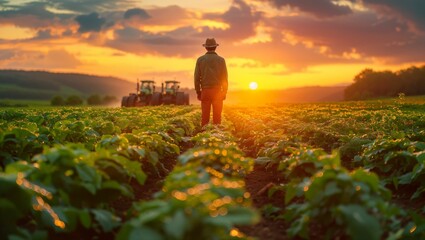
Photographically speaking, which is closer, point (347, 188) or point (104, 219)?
point (347, 188)

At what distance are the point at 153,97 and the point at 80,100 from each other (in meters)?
49.5

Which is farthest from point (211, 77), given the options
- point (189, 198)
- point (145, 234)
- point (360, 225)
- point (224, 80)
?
point (145, 234)

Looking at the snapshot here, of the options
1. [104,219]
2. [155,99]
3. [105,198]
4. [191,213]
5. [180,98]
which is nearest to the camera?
[191,213]

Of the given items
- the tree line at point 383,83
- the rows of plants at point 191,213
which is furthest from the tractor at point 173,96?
the tree line at point 383,83

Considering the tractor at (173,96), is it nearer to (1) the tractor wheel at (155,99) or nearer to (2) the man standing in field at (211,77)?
(1) the tractor wheel at (155,99)

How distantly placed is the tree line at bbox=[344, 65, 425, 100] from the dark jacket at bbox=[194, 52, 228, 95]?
83.3 meters

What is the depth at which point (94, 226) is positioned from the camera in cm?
466

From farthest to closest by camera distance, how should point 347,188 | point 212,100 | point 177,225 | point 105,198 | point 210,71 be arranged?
point 212,100 → point 210,71 → point 105,198 → point 347,188 → point 177,225

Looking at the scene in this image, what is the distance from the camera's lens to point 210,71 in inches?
563

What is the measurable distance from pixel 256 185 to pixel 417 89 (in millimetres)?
91688

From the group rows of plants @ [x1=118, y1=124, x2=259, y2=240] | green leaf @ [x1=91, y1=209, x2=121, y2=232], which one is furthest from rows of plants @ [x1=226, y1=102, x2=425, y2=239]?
green leaf @ [x1=91, y1=209, x2=121, y2=232]

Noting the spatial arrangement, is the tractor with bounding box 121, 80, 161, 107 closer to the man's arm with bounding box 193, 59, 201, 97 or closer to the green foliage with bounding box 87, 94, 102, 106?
the man's arm with bounding box 193, 59, 201, 97

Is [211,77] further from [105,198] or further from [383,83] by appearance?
[383,83]

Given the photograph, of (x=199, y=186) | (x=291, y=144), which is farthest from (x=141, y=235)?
(x=291, y=144)
